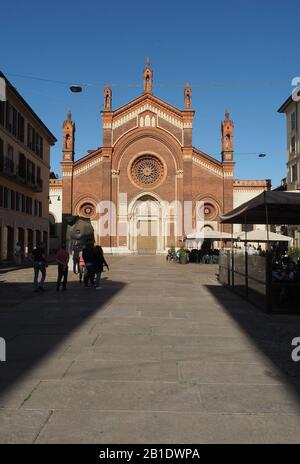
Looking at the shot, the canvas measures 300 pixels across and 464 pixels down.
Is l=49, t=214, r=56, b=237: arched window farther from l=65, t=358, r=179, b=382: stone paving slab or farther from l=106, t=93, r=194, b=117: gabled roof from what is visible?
l=65, t=358, r=179, b=382: stone paving slab

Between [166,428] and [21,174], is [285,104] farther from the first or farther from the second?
[166,428]

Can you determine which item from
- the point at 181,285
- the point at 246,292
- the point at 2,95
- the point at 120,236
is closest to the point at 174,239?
the point at 120,236

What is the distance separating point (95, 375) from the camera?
15.7 ft

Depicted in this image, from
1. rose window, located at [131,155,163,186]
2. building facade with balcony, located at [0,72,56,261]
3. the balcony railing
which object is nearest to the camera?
the balcony railing

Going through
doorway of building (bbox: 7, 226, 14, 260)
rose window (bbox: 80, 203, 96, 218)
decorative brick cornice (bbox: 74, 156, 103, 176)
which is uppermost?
decorative brick cornice (bbox: 74, 156, 103, 176)

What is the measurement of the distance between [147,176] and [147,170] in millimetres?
631

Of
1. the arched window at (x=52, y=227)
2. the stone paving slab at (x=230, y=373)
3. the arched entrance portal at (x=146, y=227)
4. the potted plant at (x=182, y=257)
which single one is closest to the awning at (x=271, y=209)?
the stone paving slab at (x=230, y=373)

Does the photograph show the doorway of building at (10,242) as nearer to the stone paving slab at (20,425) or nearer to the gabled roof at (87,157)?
the gabled roof at (87,157)

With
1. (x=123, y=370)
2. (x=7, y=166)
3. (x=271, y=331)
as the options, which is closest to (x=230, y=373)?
(x=123, y=370)

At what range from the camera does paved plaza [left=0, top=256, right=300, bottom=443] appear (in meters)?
3.35

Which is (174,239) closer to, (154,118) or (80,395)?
(154,118)

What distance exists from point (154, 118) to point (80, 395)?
41282mm

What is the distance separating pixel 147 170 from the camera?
4366cm

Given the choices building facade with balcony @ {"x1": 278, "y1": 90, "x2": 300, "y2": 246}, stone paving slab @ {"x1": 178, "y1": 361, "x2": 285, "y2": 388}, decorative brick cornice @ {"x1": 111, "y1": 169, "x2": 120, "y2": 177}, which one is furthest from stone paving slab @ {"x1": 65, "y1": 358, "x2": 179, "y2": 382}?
decorative brick cornice @ {"x1": 111, "y1": 169, "x2": 120, "y2": 177}
